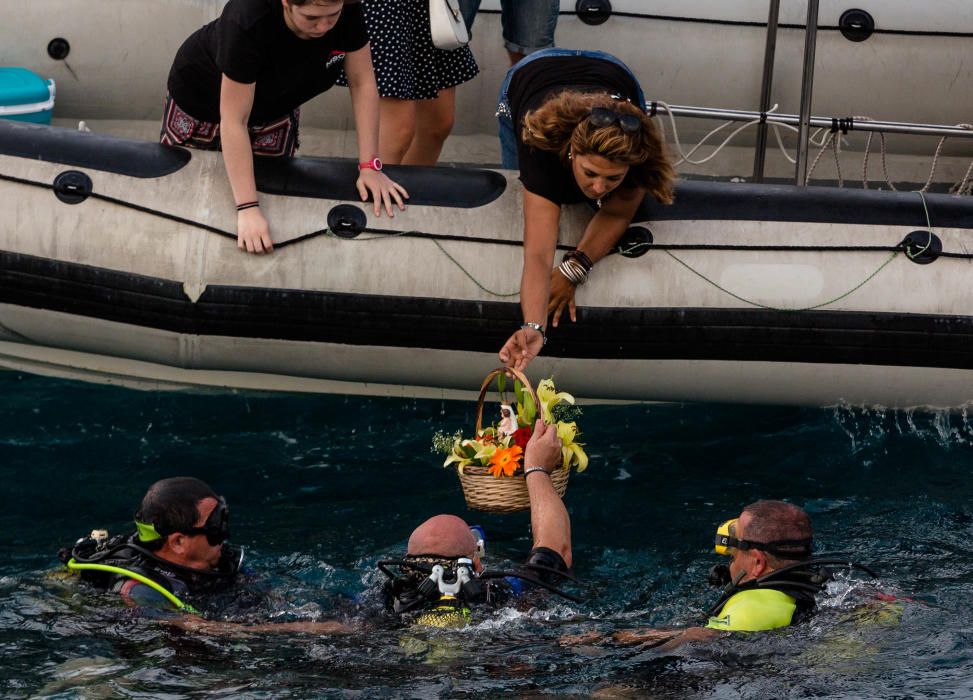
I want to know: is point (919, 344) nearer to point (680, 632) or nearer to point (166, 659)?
point (680, 632)

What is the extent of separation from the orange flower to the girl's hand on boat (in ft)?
4.83

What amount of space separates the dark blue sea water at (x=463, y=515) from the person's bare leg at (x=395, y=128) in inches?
45.0

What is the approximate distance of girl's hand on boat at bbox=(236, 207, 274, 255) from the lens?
551 centimetres

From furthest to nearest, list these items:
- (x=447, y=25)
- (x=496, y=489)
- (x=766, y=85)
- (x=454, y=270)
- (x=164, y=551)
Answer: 1. (x=766, y=85)
2. (x=447, y=25)
3. (x=454, y=270)
4. (x=496, y=489)
5. (x=164, y=551)

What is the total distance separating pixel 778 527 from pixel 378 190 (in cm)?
222

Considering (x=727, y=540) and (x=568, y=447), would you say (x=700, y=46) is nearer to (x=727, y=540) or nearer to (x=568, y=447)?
(x=568, y=447)

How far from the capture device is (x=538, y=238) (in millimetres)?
5137

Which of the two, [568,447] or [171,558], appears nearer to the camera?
[171,558]

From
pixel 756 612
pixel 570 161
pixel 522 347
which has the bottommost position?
pixel 756 612

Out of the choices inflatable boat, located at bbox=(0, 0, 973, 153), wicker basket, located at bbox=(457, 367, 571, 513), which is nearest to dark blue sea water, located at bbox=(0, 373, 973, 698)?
wicker basket, located at bbox=(457, 367, 571, 513)

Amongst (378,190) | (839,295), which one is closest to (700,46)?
(839,295)

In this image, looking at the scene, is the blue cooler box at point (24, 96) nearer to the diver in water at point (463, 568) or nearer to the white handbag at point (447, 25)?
the white handbag at point (447, 25)

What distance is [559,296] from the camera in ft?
18.2

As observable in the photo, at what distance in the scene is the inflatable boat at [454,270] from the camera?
5.62 metres
